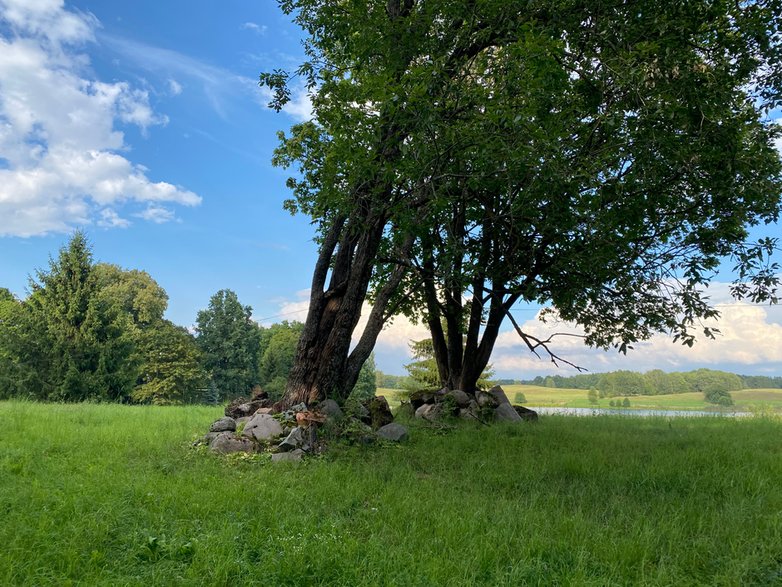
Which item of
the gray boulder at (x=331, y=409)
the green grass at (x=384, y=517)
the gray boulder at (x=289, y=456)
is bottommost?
the green grass at (x=384, y=517)

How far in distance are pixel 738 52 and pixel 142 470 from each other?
12.7 metres

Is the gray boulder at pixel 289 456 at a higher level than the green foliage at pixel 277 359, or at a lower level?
lower

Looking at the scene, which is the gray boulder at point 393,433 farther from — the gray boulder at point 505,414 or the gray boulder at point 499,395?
the gray boulder at point 499,395

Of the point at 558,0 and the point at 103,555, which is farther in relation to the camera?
the point at 558,0

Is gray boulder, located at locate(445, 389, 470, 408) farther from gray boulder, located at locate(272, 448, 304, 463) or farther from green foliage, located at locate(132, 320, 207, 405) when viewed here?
green foliage, located at locate(132, 320, 207, 405)

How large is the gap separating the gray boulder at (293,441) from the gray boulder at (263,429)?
1.49ft

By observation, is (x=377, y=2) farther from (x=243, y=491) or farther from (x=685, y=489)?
(x=685, y=489)

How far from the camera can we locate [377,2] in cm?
1091

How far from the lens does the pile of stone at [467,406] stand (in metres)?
14.4

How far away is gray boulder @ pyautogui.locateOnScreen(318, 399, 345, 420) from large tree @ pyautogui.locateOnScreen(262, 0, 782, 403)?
57 cm

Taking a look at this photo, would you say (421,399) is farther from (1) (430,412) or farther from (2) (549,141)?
(2) (549,141)

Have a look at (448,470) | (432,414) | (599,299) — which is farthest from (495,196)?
(448,470)

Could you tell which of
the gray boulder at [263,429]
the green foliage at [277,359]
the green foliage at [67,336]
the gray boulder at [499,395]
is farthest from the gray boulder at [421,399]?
the green foliage at [277,359]

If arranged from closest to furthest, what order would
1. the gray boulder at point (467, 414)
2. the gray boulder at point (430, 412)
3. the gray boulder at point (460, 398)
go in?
the gray boulder at point (430, 412) < the gray boulder at point (467, 414) < the gray boulder at point (460, 398)
